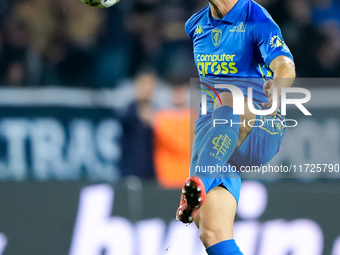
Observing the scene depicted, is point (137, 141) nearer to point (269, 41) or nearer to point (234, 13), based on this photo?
point (234, 13)

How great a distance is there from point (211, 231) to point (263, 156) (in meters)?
0.55

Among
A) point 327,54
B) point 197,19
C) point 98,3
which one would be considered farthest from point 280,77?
point 327,54

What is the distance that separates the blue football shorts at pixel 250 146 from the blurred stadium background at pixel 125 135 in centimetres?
200

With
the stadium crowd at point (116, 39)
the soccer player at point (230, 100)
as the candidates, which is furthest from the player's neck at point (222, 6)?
the stadium crowd at point (116, 39)

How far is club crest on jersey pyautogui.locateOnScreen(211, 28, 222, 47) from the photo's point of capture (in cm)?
350

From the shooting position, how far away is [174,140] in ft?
23.1

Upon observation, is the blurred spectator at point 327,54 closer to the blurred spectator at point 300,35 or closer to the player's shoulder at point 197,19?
the blurred spectator at point 300,35

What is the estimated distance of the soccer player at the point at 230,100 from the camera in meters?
3.29

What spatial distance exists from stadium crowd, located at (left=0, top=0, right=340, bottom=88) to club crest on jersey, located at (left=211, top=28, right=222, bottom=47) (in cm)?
395

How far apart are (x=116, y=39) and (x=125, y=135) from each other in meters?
1.56

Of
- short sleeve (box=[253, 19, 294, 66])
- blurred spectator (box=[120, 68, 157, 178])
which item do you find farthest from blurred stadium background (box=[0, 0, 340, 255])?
short sleeve (box=[253, 19, 294, 66])

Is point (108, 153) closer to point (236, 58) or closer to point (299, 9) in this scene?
point (299, 9)

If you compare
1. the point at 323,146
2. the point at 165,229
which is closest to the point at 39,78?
the point at 165,229

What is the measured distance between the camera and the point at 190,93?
727 centimetres
